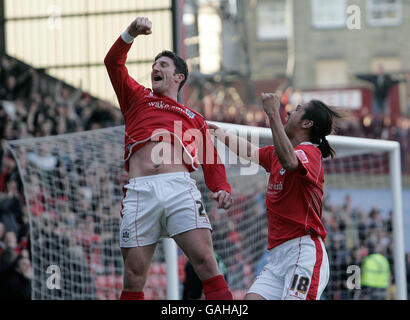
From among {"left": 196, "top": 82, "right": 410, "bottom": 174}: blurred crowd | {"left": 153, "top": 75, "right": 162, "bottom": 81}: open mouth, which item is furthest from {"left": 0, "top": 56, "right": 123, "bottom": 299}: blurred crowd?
{"left": 153, "top": 75, "right": 162, "bottom": 81}: open mouth

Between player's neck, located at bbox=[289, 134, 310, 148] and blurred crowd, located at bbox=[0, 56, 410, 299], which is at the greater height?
player's neck, located at bbox=[289, 134, 310, 148]

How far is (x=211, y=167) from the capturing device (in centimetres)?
464

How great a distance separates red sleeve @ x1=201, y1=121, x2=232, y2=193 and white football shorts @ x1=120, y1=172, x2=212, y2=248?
0.21 metres

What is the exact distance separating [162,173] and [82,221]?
4201 mm

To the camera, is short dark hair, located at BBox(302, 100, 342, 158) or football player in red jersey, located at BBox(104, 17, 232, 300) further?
short dark hair, located at BBox(302, 100, 342, 158)

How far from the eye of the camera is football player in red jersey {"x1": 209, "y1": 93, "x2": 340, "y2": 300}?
4488 millimetres

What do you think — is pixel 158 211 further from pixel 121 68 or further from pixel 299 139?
pixel 299 139

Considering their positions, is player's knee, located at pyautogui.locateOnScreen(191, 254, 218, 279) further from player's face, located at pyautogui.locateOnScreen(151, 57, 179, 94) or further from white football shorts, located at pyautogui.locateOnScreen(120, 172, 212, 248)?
player's face, located at pyautogui.locateOnScreen(151, 57, 179, 94)

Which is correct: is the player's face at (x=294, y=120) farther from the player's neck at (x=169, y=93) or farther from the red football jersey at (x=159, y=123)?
the player's neck at (x=169, y=93)

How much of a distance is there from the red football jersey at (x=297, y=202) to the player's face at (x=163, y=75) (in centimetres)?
91

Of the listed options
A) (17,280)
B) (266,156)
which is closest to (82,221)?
(17,280)

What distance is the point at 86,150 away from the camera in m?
7.98

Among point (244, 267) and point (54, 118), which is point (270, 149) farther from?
point (54, 118)
